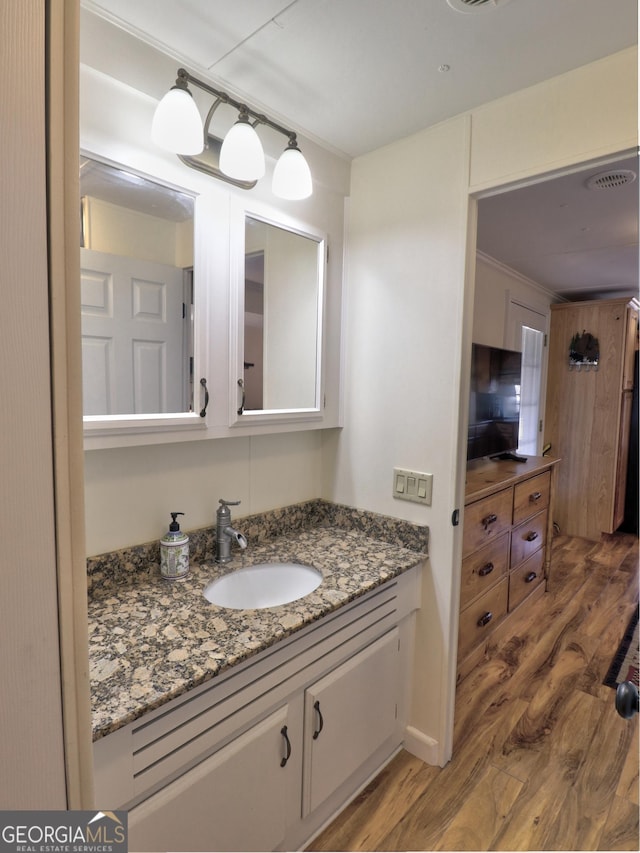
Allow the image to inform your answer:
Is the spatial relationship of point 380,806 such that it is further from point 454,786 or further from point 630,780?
point 630,780

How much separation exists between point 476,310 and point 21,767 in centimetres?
312

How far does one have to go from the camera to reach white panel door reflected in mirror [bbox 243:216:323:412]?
60.8 inches

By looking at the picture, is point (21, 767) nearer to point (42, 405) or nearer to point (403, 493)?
point (42, 405)

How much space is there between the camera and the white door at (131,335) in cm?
119

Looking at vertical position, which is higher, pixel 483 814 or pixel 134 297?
pixel 134 297

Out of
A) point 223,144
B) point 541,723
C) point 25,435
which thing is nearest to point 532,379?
point 541,723

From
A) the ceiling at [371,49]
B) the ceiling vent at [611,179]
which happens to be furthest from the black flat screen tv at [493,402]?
the ceiling at [371,49]

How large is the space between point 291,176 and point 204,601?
1331 mm

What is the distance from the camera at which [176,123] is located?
3.87 feet

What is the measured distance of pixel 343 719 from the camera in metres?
1.42

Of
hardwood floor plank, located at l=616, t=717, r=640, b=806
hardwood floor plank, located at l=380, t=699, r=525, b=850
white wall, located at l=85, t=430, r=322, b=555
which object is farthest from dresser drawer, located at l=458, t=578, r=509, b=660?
white wall, located at l=85, t=430, r=322, b=555

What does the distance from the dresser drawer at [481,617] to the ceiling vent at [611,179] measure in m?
2.02

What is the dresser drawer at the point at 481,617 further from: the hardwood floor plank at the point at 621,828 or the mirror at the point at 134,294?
the mirror at the point at 134,294

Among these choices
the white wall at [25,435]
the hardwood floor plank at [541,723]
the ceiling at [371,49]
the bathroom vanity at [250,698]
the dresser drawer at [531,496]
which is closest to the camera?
the white wall at [25,435]
